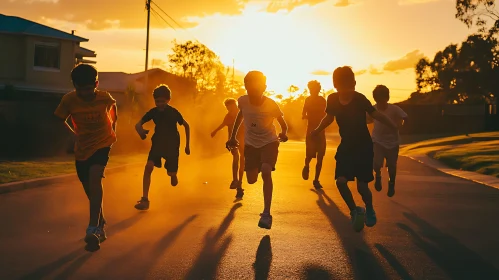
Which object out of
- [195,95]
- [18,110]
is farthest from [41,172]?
[195,95]

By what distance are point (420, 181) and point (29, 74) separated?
26.4 meters

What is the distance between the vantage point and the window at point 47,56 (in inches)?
1447

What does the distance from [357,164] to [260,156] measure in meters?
1.30

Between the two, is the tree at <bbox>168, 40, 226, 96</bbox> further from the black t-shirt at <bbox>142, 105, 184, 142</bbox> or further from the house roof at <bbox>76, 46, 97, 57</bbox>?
the black t-shirt at <bbox>142, 105, 184, 142</bbox>

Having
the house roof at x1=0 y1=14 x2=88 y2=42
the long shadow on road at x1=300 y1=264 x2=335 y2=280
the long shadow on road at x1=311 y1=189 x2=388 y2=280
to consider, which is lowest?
the long shadow on road at x1=300 y1=264 x2=335 y2=280

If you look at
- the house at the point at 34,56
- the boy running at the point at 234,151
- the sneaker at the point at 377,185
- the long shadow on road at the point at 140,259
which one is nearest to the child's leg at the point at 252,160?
the long shadow on road at the point at 140,259

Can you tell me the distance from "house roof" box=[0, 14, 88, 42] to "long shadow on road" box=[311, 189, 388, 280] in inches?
1163

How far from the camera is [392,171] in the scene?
35.6ft

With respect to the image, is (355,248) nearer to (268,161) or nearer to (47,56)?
(268,161)

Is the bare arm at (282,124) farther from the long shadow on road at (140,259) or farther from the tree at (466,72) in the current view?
the tree at (466,72)

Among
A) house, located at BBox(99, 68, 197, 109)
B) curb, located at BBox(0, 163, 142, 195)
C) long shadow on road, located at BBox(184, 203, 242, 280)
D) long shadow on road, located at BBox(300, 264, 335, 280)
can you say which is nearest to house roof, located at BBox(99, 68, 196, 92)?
Answer: house, located at BBox(99, 68, 197, 109)

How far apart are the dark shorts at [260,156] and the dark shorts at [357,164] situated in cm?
97

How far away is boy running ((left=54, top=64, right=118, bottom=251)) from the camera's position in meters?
6.36

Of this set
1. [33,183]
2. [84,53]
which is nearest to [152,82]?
[84,53]
